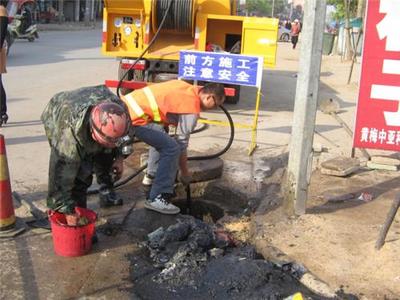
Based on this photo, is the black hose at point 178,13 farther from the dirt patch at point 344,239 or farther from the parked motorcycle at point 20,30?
the parked motorcycle at point 20,30

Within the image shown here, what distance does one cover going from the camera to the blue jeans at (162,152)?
16.3ft

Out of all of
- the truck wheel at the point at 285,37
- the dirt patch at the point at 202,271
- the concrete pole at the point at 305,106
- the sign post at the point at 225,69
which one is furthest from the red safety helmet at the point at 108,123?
the truck wheel at the point at 285,37

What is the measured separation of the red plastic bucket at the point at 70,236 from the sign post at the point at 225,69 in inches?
142

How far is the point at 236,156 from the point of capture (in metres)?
7.09

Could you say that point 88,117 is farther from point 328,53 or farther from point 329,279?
point 328,53

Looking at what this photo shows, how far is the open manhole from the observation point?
221 inches

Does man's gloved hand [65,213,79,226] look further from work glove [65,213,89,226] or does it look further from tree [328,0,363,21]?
tree [328,0,363,21]

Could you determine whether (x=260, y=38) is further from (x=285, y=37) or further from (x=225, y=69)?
(x=285, y=37)

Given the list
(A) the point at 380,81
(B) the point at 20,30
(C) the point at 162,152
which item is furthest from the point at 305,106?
(B) the point at 20,30

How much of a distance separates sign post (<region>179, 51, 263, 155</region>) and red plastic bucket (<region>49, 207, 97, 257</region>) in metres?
3.60

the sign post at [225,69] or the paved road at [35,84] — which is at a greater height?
the sign post at [225,69]

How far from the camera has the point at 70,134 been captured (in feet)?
12.0

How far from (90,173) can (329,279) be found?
197cm

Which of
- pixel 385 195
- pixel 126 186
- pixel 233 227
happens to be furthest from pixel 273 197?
pixel 126 186
